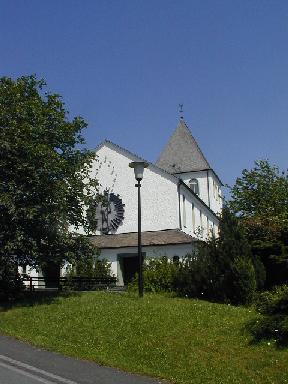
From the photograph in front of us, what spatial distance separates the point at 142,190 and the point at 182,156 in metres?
22.0

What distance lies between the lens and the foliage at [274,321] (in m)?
12.4

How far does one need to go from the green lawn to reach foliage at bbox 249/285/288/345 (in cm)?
36

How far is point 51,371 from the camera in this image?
11.4 metres

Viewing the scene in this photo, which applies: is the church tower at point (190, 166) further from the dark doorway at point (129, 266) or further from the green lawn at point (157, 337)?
the green lawn at point (157, 337)

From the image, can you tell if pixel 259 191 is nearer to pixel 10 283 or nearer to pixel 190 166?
pixel 190 166

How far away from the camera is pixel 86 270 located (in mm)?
32594

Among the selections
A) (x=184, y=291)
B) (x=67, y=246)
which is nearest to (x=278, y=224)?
(x=184, y=291)

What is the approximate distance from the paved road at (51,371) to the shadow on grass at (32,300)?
7.18 m

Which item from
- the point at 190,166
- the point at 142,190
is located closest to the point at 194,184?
the point at 190,166

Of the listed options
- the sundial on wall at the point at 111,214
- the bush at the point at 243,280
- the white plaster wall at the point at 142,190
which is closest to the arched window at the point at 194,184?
the white plaster wall at the point at 142,190

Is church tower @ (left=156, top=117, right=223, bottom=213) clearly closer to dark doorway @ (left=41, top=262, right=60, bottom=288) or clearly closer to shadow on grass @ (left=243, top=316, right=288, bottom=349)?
dark doorway @ (left=41, top=262, right=60, bottom=288)

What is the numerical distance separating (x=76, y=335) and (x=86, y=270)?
17.6 metres

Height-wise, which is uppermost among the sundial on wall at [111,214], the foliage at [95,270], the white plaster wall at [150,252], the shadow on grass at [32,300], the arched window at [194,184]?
the arched window at [194,184]

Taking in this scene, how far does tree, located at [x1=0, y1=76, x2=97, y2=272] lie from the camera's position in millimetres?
20375
